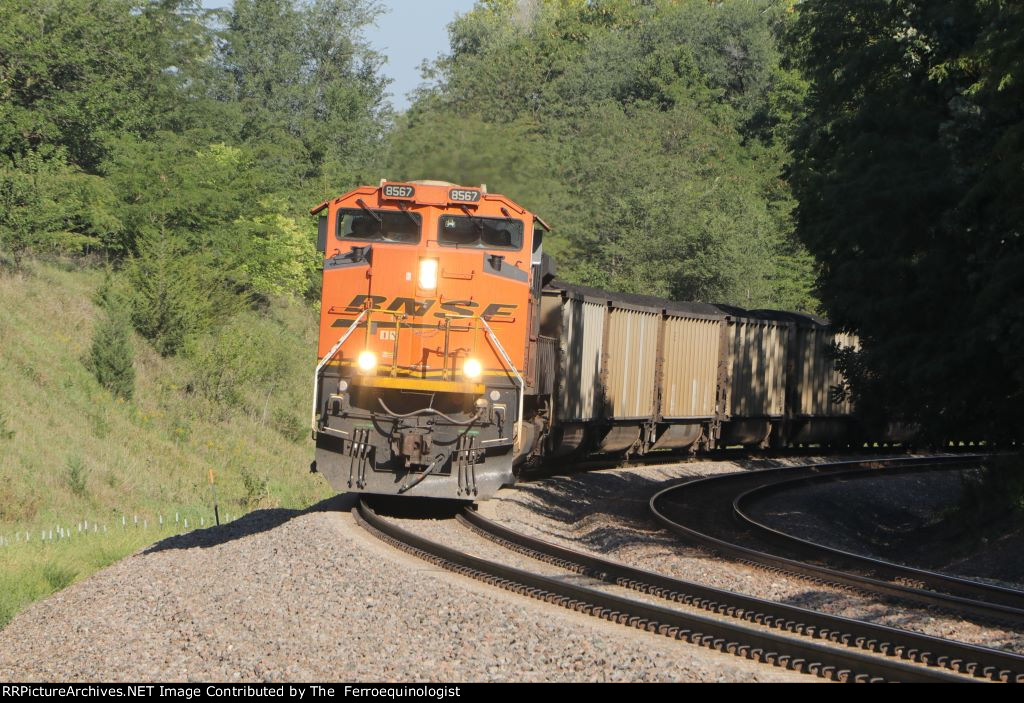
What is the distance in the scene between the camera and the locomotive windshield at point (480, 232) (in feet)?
46.9

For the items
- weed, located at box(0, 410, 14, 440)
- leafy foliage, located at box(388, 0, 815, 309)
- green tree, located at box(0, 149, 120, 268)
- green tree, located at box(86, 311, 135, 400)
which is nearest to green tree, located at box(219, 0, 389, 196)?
leafy foliage, located at box(388, 0, 815, 309)

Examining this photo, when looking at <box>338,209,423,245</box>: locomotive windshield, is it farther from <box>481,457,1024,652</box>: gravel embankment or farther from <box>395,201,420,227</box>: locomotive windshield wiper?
<box>481,457,1024,652</box>: gravel embankment

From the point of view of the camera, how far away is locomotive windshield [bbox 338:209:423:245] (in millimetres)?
14297

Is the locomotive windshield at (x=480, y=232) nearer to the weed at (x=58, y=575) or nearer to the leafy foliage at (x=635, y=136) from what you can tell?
the leafy foliage at (x=635, y=136)

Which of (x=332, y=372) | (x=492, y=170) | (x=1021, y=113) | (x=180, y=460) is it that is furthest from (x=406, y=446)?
(x=180, y=460)

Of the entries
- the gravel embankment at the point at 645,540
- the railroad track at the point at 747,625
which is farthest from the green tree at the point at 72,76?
the railroad track at the point at 747,625

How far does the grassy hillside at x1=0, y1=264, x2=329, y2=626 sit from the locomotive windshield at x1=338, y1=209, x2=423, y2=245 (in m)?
5.12

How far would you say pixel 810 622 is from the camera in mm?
8750

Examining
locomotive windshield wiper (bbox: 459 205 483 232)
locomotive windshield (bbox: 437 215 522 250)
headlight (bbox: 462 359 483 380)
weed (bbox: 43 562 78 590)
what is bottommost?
weed (bbox: 43 562 78 590)

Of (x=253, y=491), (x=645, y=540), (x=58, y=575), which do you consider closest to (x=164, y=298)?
(x=253, y=491)

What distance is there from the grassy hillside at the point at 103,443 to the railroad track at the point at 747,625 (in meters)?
5.69

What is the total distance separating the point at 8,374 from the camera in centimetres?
2345

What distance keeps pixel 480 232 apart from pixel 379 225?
4.13ft

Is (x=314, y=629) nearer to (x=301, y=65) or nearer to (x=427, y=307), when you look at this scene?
(x=427, y=307)
